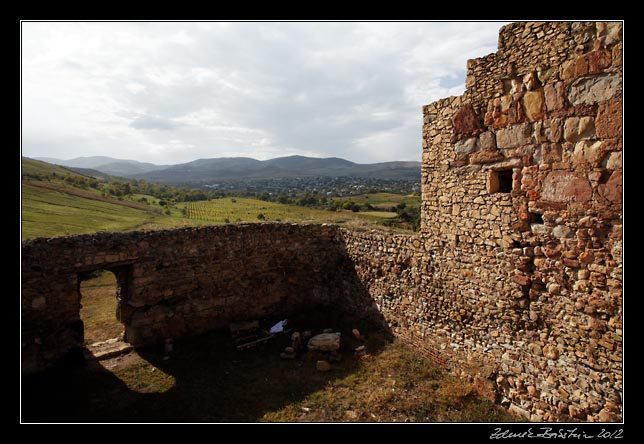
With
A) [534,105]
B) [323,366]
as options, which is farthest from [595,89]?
[323,366]

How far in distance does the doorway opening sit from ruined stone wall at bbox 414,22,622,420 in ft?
28.9

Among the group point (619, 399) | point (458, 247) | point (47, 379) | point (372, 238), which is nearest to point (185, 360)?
point (47, 379)

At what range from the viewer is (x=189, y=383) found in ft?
26.2

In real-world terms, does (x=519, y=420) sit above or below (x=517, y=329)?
below

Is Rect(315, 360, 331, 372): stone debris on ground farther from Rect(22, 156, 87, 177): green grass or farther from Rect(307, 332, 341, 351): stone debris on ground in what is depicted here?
Rect(22, 156, 87, 177): green grass

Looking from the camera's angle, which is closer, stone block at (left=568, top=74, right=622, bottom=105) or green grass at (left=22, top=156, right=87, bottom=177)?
stone block at (left=568, top=74, right=622, bottom=105)

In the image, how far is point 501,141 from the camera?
6.89 metres

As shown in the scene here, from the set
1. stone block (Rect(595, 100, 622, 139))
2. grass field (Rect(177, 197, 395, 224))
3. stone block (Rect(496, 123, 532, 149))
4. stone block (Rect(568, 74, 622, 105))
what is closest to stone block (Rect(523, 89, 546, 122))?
stone block (Rect(496, 123, 532, 149))

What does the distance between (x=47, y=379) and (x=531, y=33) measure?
37.9 ft

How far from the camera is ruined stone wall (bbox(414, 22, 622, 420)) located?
545 centimetres

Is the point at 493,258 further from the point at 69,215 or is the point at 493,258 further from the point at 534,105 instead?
the point at 69,215

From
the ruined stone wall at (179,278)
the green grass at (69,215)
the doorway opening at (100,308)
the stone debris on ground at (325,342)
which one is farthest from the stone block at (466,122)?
the green grass at (69,215)

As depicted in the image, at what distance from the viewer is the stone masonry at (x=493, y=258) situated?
18.2 feet

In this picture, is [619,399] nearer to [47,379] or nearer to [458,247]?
[458,247]
